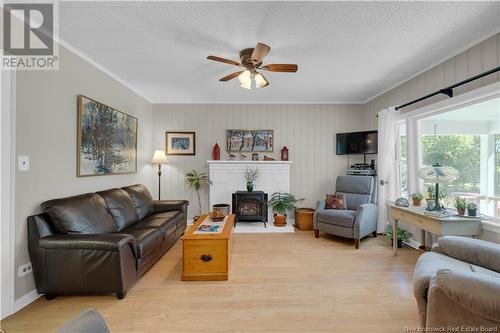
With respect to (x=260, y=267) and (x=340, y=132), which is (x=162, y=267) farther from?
(x=340, y=132)

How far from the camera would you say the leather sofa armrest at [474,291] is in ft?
3.42

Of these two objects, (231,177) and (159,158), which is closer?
(159,158)

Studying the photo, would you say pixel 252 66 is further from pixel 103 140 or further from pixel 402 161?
pixel 402 161

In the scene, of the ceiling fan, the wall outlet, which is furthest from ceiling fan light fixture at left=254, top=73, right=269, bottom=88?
the wall outlet

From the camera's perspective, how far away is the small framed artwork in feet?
15.5

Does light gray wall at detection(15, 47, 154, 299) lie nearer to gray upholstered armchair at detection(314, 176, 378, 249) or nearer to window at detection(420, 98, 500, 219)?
gray upholstered armchair at detection(314, 176, 378, 249)

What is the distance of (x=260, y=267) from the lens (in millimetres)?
2668

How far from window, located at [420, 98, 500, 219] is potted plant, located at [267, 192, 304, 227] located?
7.45ft

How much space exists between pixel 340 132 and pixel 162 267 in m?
4.17

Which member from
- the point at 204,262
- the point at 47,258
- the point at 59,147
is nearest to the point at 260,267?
the point at 204,262

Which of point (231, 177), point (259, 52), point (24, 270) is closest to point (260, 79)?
point (259, 52)

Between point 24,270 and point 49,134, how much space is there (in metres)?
1.28

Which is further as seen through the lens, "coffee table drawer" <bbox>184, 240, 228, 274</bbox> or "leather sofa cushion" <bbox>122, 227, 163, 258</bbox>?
"coffee table drawer" <bbox>184, 240, 228, 274</bbox>

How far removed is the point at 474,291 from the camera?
108 centimetres
